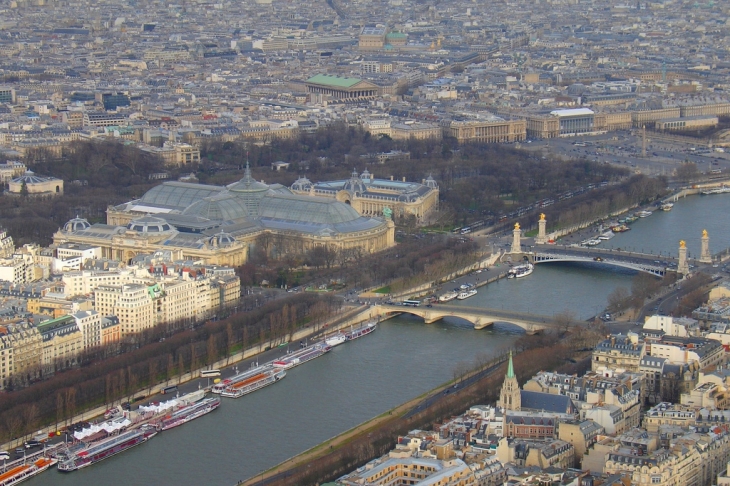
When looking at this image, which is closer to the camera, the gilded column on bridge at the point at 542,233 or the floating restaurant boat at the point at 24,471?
the floating restaurant boat at the point at 24,471

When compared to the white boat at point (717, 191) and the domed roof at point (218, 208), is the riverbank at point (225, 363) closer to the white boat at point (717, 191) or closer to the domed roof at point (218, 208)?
the domed roof at point (218, 208)

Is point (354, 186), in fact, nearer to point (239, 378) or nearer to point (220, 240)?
point (220, 240)

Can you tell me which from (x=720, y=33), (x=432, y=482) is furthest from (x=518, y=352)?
(x=720, y=33)

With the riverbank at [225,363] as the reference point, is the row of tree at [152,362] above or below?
above

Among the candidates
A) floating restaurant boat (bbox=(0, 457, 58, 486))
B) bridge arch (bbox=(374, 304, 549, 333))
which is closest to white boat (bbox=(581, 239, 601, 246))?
bridge arch (bbox=(374, 304, 549, 333))

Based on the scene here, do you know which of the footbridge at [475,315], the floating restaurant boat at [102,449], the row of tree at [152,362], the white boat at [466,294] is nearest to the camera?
the floating restaurant boat at [102,449]

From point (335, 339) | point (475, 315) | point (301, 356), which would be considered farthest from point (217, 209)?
point (301, 356)

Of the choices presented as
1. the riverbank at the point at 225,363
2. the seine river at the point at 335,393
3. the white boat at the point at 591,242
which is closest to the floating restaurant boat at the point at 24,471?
the seine river at the point at 335,393
